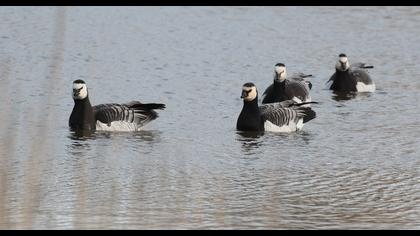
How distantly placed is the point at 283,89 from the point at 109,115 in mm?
3277

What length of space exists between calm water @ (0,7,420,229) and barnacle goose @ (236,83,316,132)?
0.90 ft

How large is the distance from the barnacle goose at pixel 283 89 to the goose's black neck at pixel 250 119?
1.78m

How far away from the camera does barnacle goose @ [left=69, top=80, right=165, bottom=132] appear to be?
14.7m

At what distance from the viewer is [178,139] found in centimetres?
1409

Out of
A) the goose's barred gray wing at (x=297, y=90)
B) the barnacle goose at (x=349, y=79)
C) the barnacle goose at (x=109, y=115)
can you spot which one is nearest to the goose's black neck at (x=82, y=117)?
the barnacle goose at (x=109, y=115)

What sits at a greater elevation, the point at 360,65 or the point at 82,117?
the point at 360,65

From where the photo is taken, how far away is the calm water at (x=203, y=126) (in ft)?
33.8

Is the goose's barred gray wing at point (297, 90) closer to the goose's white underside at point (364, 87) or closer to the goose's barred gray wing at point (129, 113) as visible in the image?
the goose's white underside at point (364, 87)

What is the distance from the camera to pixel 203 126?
14938 millimetres

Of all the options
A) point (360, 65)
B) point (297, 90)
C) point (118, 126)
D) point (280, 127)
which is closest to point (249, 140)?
point (280, 127)

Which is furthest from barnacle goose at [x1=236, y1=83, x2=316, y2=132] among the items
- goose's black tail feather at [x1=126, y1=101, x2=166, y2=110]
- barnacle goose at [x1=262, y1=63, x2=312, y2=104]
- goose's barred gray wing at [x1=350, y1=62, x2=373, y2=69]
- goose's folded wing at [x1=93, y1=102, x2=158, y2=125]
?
goose's barred gray wing at [x1=350, y1=62, x2=373, y2=69]

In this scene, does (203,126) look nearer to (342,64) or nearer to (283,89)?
(283,89)

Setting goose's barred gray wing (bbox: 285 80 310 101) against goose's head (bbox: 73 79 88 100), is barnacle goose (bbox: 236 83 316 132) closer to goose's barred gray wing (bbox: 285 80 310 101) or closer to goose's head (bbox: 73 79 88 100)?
goose's barred gray wing (bbox: 285 80 310 101)
